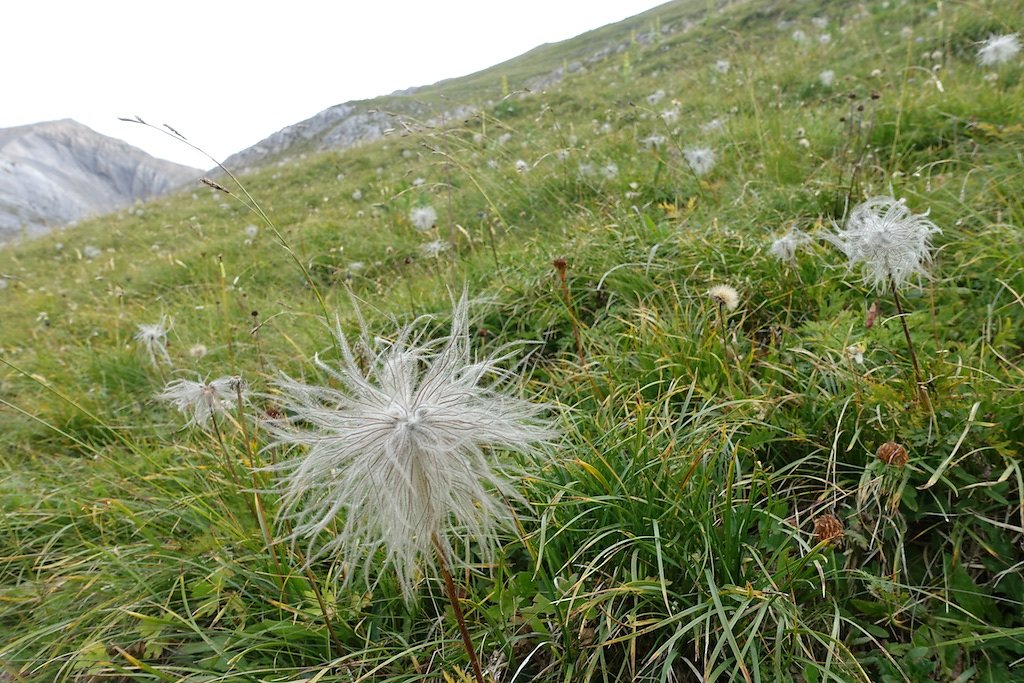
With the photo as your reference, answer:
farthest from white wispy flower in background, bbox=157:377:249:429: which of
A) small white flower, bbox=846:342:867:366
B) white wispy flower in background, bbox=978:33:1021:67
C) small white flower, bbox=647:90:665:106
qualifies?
small white flower, bbox=647:90:665:106

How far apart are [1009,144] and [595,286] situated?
2.60 meters

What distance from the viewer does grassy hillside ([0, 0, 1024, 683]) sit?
1.58 meters

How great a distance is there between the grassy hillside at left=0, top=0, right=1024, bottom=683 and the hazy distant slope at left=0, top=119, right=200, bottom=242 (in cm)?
1544

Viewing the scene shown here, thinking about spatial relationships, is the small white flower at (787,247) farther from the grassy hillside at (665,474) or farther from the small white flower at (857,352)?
the small white flower at (857,352)

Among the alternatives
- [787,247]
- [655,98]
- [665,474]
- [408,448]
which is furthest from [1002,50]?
[408,448]

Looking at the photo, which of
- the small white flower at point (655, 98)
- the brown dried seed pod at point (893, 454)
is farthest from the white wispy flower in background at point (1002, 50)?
the brown dried seed pod at point (893, 454)

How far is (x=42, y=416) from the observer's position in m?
3.84

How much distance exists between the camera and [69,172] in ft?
111

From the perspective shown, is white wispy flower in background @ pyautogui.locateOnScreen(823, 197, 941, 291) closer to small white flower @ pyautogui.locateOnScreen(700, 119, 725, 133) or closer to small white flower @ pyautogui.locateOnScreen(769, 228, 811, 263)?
small white flower @ pyautogui.locateOnScreen(769, 228, 811, 263)

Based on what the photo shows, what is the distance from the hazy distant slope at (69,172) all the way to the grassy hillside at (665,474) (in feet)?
50.7

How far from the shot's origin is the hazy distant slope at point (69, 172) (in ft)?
67.4

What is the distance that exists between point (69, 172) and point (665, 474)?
1709 inches

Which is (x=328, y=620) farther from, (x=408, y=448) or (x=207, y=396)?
(x=207, y=396)

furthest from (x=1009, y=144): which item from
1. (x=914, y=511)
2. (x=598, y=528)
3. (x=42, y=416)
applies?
(x=42, y=416)
